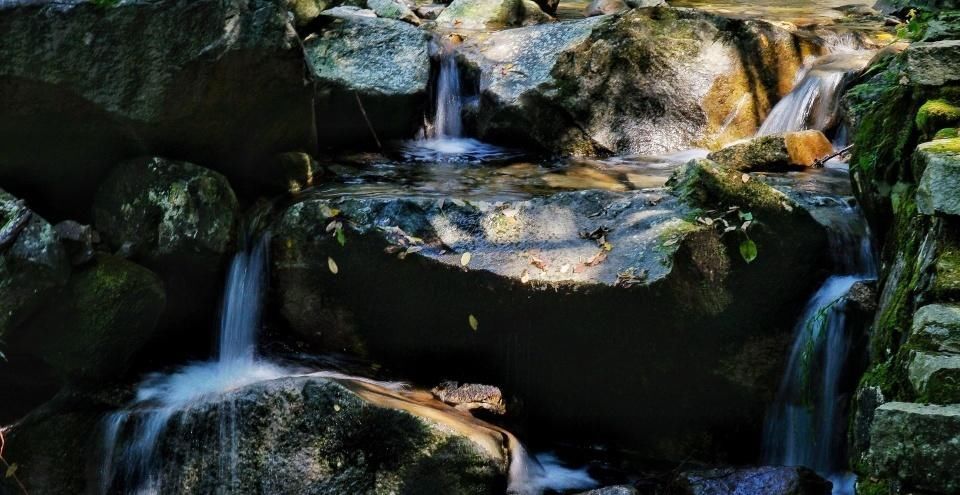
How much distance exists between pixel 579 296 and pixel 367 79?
A: 347 cm

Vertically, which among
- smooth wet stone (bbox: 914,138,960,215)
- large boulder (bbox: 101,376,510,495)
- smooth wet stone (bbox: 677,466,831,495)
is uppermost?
smooth wet stone (bbox: 914,138,960,215)

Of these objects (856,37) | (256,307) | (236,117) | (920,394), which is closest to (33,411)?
(256,307)

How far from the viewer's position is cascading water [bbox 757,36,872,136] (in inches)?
294

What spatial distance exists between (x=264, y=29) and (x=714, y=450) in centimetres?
364

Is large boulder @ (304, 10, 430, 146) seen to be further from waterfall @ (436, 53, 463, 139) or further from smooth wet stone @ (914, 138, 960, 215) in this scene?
smooth wet stone @ (914, 138, 960, 215)

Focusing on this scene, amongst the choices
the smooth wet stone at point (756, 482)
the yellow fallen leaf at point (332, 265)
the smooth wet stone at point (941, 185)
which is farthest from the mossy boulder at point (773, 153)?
the smooth wet stone at point (941, 185)

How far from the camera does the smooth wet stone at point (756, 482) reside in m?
4.45

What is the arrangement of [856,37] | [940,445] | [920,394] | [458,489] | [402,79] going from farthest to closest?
[856,37], [402,79], [458,489], [920,394], [940,445]

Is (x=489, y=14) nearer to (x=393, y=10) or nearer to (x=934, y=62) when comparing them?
(x=393, y=10)

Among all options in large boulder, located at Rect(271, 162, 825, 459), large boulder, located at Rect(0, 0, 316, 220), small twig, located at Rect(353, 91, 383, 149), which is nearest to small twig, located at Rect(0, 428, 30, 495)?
large boulder, located at Rect(0, 0, 316, 220)

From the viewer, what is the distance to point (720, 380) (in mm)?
5078

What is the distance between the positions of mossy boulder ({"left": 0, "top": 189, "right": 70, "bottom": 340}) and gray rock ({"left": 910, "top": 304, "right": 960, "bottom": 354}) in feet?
13.6

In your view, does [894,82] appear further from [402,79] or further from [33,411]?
[33,411]

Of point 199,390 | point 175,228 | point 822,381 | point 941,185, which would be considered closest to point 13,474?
point 199,390
